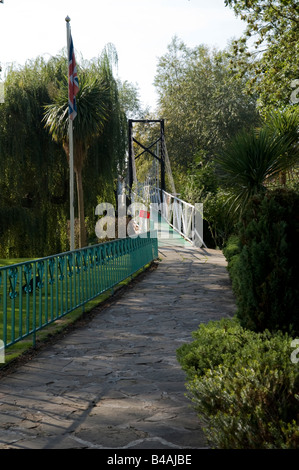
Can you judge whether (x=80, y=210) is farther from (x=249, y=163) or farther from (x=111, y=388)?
(x=111, y=388)

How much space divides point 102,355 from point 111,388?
117 cm

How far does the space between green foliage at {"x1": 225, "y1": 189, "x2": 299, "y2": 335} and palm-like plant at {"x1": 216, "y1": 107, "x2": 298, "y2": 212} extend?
661cm

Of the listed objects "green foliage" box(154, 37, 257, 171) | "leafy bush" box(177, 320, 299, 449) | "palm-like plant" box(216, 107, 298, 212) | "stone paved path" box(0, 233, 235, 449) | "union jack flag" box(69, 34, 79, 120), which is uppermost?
"green foliage" box(154, 37, 257, 171)

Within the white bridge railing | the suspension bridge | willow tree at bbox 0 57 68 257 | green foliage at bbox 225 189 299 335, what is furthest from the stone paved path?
willow tree at bbox 0 57 68 257

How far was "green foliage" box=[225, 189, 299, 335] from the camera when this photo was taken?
167 inches

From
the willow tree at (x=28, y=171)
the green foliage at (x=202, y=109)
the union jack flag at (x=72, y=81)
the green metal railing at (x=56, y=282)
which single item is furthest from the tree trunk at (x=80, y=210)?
the green foliage at (x=202, y=109)

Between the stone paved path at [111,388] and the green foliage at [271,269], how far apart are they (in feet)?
3.11

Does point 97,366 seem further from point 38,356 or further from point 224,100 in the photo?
point 224,100

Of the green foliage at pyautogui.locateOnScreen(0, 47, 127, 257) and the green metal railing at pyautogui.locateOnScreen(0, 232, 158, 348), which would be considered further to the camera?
the green foliage at pyautogui.locateOnScreen(0, 47, 127, 257)

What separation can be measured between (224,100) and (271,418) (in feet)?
111

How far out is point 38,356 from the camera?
19.3 feet

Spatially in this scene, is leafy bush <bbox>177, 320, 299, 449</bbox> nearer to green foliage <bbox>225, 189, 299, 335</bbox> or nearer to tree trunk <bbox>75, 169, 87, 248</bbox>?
green foliage <bbox>225, 189, 299, 335</bbox>

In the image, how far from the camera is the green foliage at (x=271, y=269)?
13.9ft
